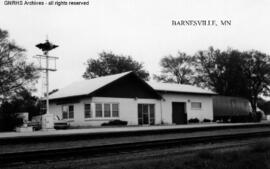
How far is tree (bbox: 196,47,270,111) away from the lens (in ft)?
213

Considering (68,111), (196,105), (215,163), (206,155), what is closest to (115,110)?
(68,111)

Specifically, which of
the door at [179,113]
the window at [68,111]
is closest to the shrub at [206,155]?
the window at [68,111]

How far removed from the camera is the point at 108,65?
74.2 metres

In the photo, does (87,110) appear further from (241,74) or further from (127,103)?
(241,74)

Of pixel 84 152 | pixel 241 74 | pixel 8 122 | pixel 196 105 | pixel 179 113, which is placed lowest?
pixel 84 152

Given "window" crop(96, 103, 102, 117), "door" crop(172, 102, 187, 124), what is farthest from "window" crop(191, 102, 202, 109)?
"window" crop(96, 103, 102, 117)

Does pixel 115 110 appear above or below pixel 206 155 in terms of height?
above

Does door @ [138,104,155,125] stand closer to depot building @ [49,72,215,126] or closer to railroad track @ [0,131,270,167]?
depot building @ [49,72,215,126]

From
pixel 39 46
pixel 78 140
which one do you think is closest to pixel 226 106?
pixel 39 46

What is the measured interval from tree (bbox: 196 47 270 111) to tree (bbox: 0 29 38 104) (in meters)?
35.8

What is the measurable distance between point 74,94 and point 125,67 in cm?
4423

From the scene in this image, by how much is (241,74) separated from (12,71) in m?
39.3

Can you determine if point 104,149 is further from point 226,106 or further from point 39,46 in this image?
point 226,106

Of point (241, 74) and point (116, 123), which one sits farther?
point (241, 74)
